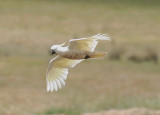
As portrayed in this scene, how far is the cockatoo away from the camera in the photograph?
20.4ft

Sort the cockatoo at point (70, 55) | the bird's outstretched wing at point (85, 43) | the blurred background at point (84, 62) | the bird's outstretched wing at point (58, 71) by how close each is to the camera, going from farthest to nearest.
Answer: the blurred background at point (84, 62)
the bird's outstretched wing at point (58, 71)
the bird's outstretched wing at point (85, 43)
the cockatoo at point (70, 55)

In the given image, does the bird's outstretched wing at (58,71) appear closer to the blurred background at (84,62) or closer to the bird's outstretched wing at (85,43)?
the bird's outstretched wing at (85,43)

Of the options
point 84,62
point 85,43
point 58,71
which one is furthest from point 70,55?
point 84,62

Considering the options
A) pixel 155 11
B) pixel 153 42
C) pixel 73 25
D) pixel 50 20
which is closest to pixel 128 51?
pixel 153 42

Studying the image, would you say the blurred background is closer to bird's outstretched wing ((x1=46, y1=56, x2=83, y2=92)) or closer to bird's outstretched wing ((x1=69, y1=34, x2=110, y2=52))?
bird's outstretched wing ((x1=46, y1=56, x2=83, y2=92))

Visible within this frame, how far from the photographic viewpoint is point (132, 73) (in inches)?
1018

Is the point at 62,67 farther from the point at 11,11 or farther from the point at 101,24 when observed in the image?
the point at 11,11

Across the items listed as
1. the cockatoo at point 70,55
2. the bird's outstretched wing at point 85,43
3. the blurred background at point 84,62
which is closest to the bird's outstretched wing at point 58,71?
the cockatoo at point 70,55

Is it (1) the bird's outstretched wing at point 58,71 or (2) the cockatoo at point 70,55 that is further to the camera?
(1) the bird's outstretched wing at point 58,71

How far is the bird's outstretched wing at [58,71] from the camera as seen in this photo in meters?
6.99

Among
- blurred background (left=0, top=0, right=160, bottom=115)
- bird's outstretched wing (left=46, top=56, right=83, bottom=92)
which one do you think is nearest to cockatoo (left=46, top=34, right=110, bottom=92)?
bird's outstretched wing (left=46, top=56, right=83, bottom=92)

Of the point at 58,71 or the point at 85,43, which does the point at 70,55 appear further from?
the point at 58,71

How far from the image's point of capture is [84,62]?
1166 inches

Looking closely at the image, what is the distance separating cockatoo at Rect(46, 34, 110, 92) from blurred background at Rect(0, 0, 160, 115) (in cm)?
658
